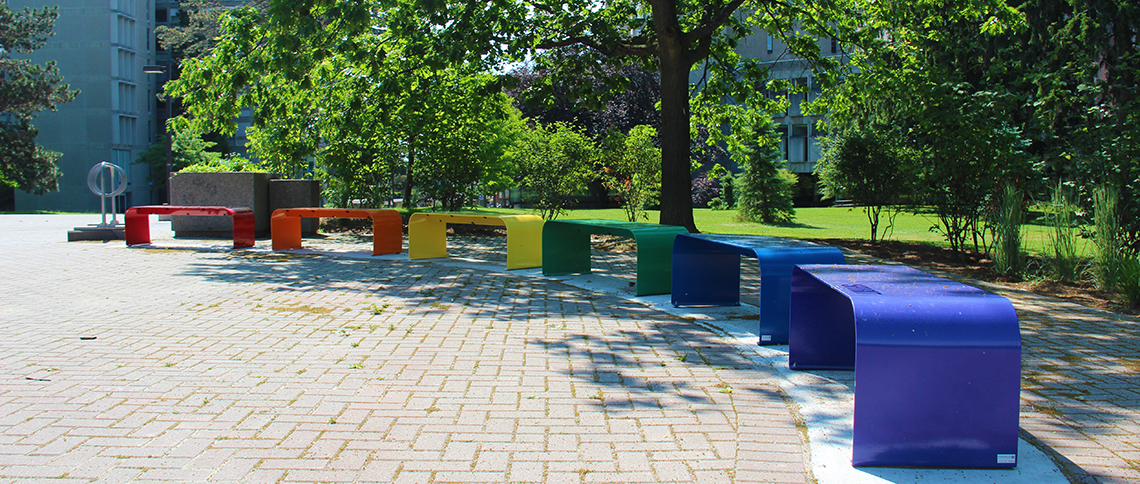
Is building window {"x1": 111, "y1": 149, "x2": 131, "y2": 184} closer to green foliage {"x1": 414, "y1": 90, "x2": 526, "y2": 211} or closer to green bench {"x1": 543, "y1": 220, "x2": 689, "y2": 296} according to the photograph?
green foliage {"x1": 414, "y1": 90, "x2": 526, "y2": 211}

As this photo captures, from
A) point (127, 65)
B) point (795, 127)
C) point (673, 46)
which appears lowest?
point (673, 46)

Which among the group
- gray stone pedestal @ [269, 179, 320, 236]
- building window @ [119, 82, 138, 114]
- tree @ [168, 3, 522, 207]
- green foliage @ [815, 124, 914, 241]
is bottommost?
gray stone pedestal @ [269, 179, 320, 236]

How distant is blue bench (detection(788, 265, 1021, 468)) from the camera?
3.33 metres

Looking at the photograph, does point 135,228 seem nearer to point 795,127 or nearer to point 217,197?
point 217,197

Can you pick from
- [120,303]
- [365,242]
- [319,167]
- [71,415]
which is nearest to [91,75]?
[319,167]

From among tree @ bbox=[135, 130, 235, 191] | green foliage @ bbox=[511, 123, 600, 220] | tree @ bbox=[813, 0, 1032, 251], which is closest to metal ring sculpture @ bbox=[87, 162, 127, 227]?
green foliage @ bbox=[511, 123, 600, 220]

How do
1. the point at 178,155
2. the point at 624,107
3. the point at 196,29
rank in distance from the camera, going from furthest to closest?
Answer: 1. the point at 178,155
2. the point at 196,29
3. the point at 624,107

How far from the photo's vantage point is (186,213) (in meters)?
13.3

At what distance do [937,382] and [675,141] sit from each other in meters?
9.63

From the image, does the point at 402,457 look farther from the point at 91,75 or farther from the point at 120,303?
the point at 91,75

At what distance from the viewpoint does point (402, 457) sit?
348 centimetres

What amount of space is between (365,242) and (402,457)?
40.2 feet

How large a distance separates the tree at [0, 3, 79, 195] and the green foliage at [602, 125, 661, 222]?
35.5 metres

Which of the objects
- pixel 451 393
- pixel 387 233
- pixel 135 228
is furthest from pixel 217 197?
pixel 451 393
